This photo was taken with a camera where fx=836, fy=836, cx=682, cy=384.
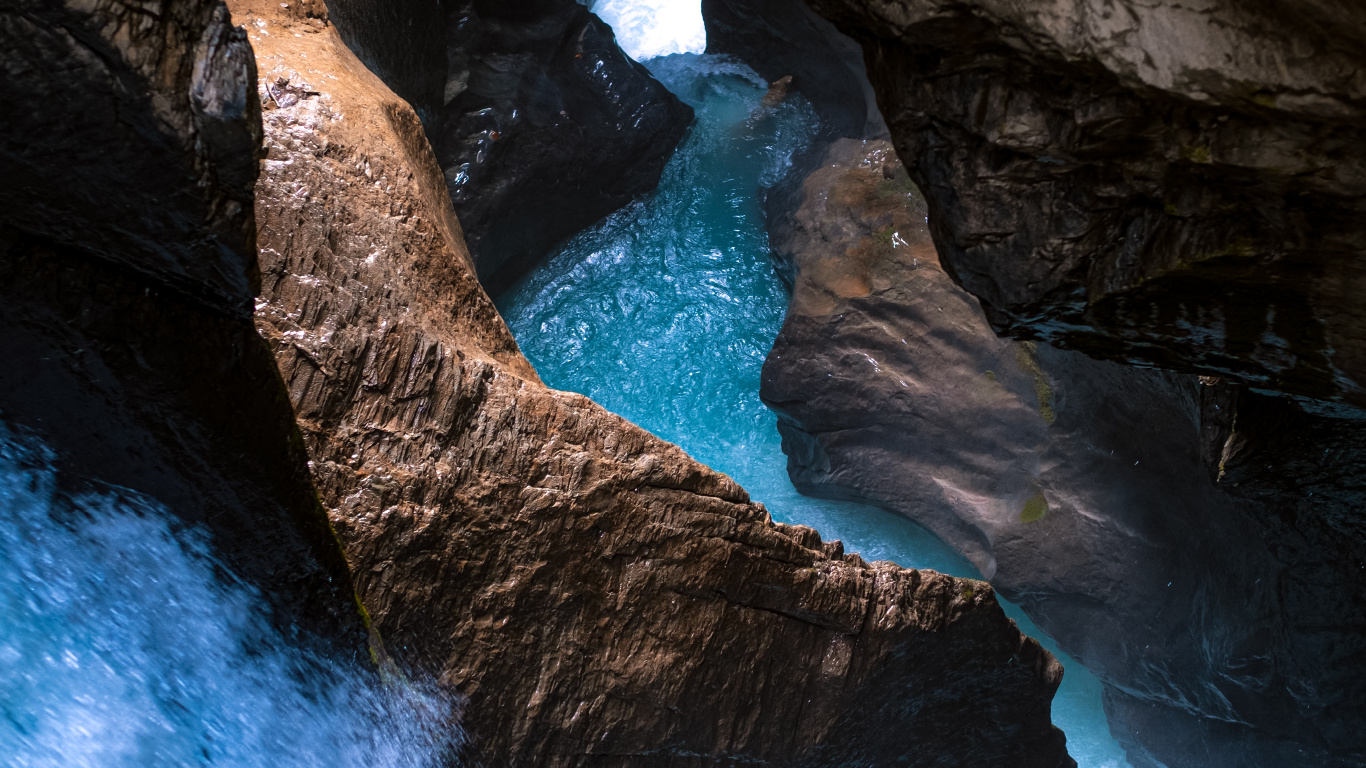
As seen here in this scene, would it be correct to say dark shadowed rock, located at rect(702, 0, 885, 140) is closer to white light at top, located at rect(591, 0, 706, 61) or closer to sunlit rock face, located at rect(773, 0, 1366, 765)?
white light at top, located at rect(591, 0, 706, 61)

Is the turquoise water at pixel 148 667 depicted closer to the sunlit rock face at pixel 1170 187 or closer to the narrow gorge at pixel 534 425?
the narrow gorge at pixel 534 425

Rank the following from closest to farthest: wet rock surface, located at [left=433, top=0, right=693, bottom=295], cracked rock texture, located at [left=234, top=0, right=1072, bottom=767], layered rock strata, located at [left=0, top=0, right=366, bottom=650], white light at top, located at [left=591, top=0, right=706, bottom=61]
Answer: layered rock strata, located at [left=0, top=0, right=366, bottom=650] → cracked rock texture, located at [left=234, top=0, right=1072, bottom=767] → wet rock surface, located at [left=433, top=0, right=693, bottom=295] → white light at top, located at [left=591, top=0, right=706, bottom=61]

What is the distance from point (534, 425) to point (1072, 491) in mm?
4439

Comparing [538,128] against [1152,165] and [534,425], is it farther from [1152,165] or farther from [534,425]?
[1152,165]

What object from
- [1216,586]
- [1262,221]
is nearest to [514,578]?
[1262,221]

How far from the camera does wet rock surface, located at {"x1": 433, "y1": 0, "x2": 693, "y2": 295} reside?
7.19 m

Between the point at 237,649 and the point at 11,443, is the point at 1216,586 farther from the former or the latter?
the point at 11,443

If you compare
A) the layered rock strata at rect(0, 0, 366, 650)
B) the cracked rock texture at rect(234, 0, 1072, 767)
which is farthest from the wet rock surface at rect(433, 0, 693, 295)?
the layered rock strata at rect(0, 0, 366, 650)

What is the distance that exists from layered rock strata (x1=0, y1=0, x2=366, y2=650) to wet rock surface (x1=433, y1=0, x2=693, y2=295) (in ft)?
16.3

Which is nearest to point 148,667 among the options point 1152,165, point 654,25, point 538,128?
point 1152,165

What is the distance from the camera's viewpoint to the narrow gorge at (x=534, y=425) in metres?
1.76

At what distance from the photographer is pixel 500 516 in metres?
2.83

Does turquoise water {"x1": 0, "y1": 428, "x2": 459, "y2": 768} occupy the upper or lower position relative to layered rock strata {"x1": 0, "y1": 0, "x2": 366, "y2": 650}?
lower

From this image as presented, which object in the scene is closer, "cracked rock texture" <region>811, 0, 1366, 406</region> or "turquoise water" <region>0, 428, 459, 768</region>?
"cracked rock texture" <region>811, 0, 1366, 406</region>
